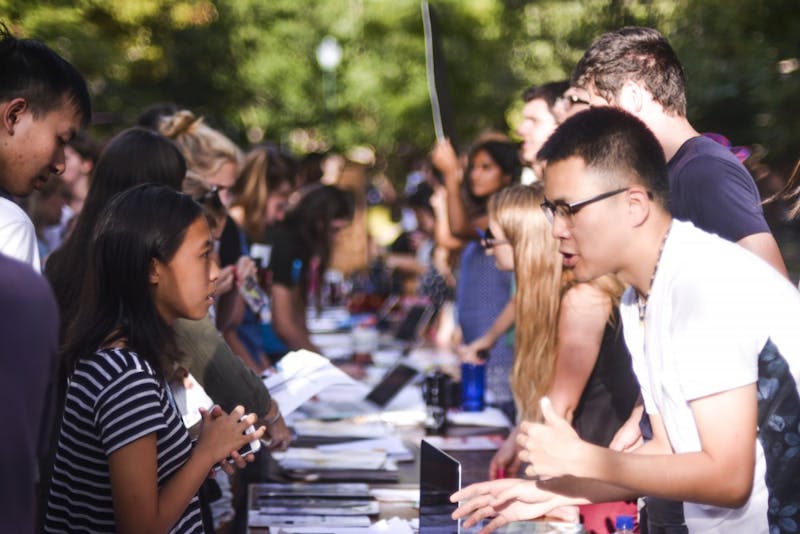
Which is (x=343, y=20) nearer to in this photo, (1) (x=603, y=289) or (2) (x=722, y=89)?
(2) (x=722, y=89)

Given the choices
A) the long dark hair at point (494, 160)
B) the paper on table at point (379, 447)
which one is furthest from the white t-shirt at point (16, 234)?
the long dark hair at point (494, 160)

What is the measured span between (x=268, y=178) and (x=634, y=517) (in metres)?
3.40

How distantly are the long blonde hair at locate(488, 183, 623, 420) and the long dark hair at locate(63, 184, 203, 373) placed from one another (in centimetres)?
127

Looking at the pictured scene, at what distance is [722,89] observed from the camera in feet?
49.6

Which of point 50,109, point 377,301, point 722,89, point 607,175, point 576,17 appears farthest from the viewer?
point 576,17

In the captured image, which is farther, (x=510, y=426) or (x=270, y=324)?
(x=270, y=324)

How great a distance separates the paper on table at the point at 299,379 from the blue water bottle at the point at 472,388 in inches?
49.8

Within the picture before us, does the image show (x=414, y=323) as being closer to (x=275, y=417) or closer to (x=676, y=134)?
(x=275, y=417)

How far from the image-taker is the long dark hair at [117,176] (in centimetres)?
291

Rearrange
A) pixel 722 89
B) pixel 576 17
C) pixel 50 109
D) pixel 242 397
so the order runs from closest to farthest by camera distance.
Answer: pixel 50 109, pixel 242 397, pixel 722 89, pixel 576 17

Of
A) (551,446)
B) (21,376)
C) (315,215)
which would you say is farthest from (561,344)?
(315,215)

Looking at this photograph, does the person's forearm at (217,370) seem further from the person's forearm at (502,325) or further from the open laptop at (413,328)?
the open laptop at (413,328)

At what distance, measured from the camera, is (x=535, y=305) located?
11.1 feet

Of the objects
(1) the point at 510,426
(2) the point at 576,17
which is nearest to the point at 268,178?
(1) the point at 510,426
